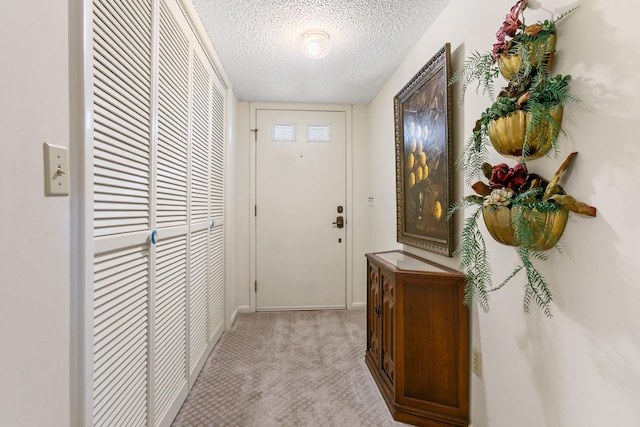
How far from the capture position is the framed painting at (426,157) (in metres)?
1.63

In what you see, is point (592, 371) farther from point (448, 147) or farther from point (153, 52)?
point (153, 52)

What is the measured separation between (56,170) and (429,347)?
169 cm

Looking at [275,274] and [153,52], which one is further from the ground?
[153,52]

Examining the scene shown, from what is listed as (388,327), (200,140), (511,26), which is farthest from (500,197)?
(200,140)

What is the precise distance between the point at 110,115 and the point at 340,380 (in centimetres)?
195

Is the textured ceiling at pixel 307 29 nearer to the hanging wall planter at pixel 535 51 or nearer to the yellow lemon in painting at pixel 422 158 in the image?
the yellow lemon in painting at pixel 422 158

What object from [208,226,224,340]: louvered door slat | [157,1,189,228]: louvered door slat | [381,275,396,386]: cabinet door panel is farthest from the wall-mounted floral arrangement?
[208,226,224,340]: louvered door slat

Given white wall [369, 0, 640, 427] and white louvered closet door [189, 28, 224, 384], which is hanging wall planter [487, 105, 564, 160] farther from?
white louvered closet door [189, 28, 224, 384]

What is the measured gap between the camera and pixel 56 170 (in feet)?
2.49

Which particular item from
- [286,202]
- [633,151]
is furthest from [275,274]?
[633,151]

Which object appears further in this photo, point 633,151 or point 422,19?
point 422,19

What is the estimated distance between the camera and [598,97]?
2.84 feet

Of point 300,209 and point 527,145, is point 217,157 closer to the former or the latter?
point 300,209

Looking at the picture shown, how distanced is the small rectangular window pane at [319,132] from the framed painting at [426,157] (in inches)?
43.5
